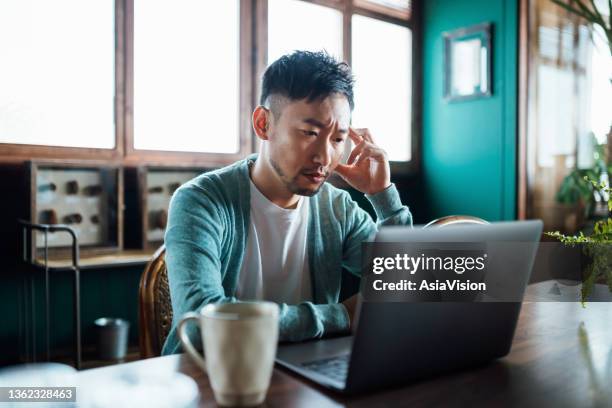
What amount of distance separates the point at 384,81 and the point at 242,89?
55.8 inches

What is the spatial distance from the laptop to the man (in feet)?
1.47

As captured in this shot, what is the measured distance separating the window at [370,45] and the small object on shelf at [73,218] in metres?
1.67

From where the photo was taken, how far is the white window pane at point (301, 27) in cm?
379

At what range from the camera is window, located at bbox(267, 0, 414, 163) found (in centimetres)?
391

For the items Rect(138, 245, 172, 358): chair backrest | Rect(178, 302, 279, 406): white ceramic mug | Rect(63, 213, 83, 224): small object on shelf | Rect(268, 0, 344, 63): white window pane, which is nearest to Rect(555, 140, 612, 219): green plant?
Rect(268, 0, 344, 63): white window pane

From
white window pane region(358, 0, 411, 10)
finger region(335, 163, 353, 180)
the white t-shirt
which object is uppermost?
white window pane region(358, 0, 411, 10)

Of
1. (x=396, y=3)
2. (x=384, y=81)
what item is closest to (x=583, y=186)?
(x=384, y=81)

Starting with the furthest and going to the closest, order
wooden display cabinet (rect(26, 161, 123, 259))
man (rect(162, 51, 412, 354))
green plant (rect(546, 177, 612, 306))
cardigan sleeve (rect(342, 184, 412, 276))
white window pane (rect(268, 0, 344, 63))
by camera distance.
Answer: white window pane (rect(268, 0, 344, 63))
wooden display cabinet (rect(26, 161, 123, 259))
cardigan sleeve (rect(342, 184, 412, 276))
man (rect(162, 51, 412, 354))
green plant (rect(546, 177, 612, 306))

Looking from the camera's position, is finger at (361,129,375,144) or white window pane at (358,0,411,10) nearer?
finger at (361,129,375,144)

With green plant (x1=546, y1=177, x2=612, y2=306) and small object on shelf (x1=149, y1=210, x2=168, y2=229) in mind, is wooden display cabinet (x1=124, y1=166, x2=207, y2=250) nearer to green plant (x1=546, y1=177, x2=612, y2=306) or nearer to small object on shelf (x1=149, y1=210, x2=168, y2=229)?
small object on shelf (x1=149, y1=210, x2=168, y2=229)

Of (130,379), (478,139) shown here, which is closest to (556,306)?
(130,379)

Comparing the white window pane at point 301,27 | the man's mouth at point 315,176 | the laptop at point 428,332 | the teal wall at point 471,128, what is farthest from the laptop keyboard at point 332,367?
the teal wall at point 471,128

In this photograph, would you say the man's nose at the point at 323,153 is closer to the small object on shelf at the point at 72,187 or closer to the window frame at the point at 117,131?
the small object on shelf at the point at 72,187

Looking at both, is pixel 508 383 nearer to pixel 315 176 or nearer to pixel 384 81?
pixel 315 176
